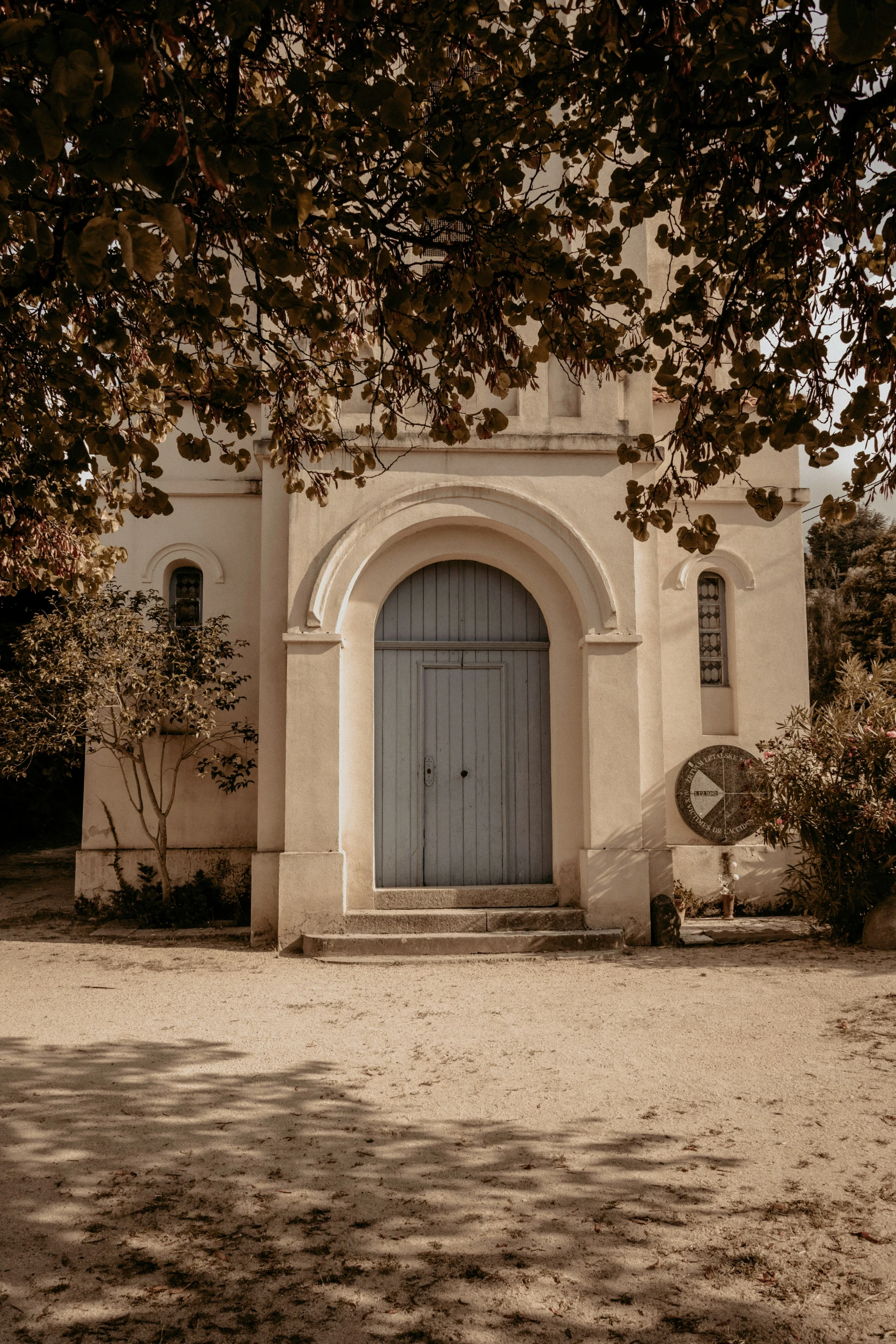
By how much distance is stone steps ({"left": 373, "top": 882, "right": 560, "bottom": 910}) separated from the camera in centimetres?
907

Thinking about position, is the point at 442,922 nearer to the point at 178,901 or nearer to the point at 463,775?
the point at 463,775

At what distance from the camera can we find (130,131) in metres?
2.41

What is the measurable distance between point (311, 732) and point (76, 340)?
4.26 m

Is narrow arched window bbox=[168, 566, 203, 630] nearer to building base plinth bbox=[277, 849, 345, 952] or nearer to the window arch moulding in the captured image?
building base plinth bbox=[277, 849, 345, 952]

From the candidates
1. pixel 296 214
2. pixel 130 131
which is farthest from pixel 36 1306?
pixel 296 214

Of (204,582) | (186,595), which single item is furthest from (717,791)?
(186,595)

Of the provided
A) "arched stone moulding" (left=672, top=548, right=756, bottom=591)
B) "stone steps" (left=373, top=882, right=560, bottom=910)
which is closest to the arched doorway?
"stone steps" (left=373, top=882, right=560, bottom=910)

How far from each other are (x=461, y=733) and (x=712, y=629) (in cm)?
321

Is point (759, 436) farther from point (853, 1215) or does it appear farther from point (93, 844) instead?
point (93, 844)

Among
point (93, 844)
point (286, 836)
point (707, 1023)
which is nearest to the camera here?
point (707, 1023)

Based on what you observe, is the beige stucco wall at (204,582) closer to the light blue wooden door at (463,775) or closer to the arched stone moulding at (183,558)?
the arched stone moulding at (183,558)

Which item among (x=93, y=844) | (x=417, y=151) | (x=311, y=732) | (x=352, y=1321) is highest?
(x=417, y=151)

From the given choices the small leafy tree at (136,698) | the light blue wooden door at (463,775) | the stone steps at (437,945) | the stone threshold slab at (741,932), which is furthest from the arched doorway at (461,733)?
the small leafy tree at (136,698)

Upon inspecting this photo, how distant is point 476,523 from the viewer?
9445 mm
